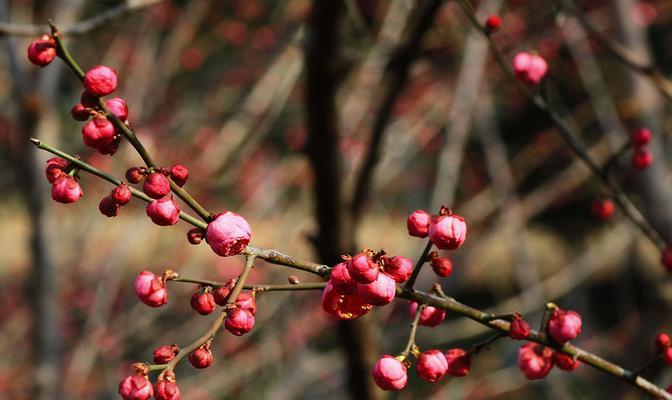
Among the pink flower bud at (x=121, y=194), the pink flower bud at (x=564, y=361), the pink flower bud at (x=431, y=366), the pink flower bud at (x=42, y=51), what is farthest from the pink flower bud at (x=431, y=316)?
the pink flower bud at (x=42, y=51)

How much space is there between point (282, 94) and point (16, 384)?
2687 millimetres

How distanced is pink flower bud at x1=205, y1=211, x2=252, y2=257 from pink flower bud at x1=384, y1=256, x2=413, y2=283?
18 cm

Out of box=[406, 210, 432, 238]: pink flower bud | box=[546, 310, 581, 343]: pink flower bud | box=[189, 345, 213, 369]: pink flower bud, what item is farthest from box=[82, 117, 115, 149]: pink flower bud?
box=[546, 310, 581, 343]: pink flower bud

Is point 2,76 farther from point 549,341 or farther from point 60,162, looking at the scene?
point 549,341

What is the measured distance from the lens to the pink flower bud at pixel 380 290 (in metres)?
0.79

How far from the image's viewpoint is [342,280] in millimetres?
803

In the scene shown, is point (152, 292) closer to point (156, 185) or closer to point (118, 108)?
point (156, 185)

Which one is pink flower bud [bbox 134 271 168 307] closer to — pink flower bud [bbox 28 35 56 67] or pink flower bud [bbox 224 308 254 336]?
pink flower bud [bbox 224 308 254 336]

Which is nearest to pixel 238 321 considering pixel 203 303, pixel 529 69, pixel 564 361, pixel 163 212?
pixel 203 303

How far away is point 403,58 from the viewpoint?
68.6 inches

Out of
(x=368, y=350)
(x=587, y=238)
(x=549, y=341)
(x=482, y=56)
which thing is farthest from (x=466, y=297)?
(x=549, y=341)

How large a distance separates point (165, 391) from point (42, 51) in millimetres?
433

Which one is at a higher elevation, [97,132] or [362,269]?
[97,132]

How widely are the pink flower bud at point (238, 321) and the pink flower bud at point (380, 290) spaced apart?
0.46ft
